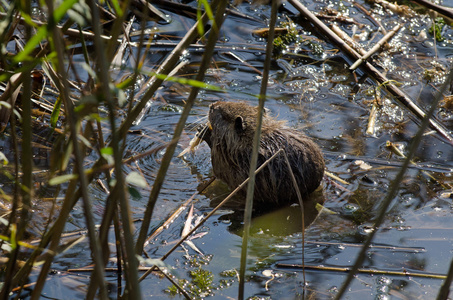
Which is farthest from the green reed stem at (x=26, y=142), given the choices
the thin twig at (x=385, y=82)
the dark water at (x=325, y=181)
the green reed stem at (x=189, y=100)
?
the thin twig at (x=385, y=82)

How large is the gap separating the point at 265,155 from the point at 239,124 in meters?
0.34

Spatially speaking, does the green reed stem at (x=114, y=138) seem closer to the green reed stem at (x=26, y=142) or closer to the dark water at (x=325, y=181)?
the green reed stem at (x=26, y=142)

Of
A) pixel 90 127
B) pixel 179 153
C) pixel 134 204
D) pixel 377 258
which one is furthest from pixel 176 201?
pixel 90 127

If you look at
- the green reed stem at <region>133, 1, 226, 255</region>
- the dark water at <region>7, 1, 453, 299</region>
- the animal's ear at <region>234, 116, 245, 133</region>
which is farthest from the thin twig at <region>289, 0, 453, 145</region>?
the green reed stem at <region>133, 1, 226, 255</region>

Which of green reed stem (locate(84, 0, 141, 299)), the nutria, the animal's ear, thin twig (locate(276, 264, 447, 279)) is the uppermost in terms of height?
green reed stem (locate(84, 0, 141, 299))

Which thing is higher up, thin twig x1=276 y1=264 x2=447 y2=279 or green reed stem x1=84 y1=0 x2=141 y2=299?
green reed stem x1=84 y1=0 x2=141 y2=299

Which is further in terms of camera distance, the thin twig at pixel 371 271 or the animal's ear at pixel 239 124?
the animal's ear at pixel 239 124

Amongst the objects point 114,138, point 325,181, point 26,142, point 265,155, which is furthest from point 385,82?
point 114,138

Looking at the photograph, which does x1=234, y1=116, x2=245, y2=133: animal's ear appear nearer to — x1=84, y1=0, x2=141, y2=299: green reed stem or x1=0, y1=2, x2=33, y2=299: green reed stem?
x1=0, y1=2, x2=33, y2=299: green reed stem

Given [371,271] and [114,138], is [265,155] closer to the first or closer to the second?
[371,271]

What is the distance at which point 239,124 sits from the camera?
11.2 feet

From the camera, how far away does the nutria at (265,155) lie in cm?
319

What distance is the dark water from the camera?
262cm

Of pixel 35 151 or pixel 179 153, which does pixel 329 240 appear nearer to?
pixel 179 153
